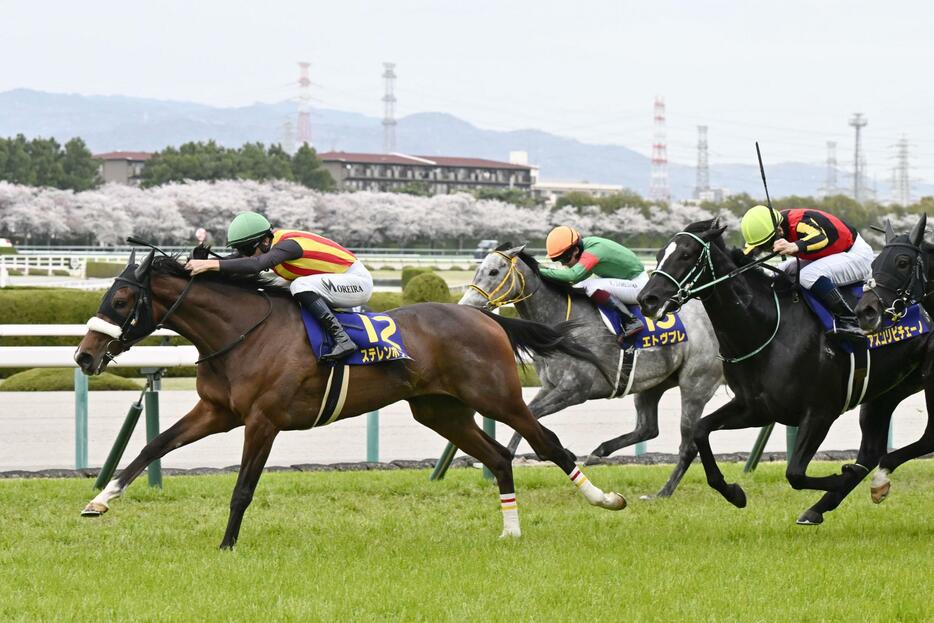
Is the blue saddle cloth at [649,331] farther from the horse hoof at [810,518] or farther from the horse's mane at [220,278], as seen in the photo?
the horse's mane at [220,278]

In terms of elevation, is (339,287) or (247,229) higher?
(247,229)

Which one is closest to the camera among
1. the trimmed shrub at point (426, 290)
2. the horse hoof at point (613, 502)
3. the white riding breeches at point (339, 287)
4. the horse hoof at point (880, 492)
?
the white riding breeches at point (339, 287)

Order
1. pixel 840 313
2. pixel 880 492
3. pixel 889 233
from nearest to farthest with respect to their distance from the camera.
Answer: pixel 840 313, pixel 880 492, pixel 889 233

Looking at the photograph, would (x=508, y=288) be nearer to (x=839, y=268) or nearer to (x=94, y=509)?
(x=839, y=268)

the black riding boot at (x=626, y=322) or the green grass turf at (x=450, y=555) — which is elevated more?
the black riding boot at (x=626, y=322)

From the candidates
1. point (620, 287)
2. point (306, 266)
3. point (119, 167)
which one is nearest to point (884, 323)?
point (620, 287)

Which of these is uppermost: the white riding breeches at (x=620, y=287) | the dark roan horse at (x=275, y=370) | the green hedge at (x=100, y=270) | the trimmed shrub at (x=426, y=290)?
the white riding breeches at (x=620, y=287)

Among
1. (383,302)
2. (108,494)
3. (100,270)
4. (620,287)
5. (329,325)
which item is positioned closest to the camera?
(108,494)

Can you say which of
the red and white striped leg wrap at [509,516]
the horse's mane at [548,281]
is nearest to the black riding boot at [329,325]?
the red and white striped leg wrap at [509,516]

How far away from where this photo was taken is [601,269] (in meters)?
8.55

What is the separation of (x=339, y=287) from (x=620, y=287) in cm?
249

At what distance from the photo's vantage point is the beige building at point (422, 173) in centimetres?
10962

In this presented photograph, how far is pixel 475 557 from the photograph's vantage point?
227 inches

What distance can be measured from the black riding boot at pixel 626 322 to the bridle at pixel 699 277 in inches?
63.2
